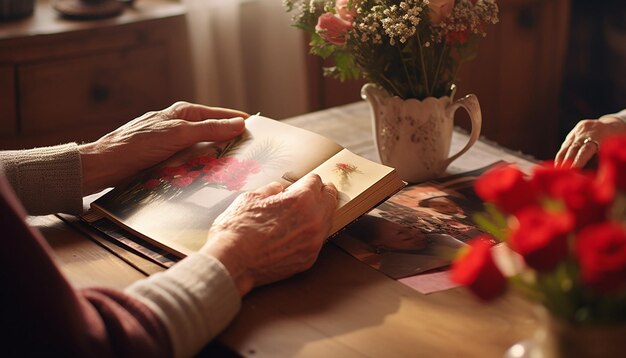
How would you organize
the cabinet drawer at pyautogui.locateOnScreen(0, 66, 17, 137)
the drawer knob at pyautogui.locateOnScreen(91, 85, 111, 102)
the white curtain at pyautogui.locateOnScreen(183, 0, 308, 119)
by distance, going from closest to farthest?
the cabinet drawer at pyautogui.locateOnScreen(0, 66, 17, 137) < the drawer knob at pyautogui.locateOnScreen(91, 85, 111, 102) < the white curtain at pyautogui.locateOnScreen(183, 0, 308, 119)

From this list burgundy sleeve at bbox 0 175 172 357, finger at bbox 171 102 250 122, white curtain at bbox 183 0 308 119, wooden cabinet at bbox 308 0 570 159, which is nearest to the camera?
burgundy sleeve at bbox 0 175 172 357

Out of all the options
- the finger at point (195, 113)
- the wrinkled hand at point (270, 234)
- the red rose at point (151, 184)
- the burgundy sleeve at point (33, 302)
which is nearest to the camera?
the burgundy sleeve at point (33, 302)

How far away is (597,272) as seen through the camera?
655 millimetres

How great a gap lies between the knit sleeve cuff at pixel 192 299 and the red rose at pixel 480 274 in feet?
1.19

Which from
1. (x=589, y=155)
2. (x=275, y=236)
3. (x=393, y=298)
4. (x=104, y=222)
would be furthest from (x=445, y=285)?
(x=104, y=222)

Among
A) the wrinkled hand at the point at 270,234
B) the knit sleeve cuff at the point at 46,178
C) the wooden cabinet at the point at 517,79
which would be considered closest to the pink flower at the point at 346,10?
the wrinkled hand at the point at 270,234

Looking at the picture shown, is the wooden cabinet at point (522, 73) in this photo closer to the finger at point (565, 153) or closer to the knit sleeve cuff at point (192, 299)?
the finger at point (565, 153)

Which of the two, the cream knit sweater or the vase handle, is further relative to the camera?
the vase handle

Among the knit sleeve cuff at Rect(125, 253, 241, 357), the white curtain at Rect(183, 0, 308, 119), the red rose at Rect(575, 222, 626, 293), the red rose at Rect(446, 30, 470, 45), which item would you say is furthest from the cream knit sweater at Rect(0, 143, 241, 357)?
the white curtain at Rect(183, 0, 308, 119)

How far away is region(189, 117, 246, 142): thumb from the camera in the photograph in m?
1.35

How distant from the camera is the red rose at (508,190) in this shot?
73 centimetres

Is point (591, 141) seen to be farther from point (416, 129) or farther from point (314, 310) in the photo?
point (314, 310)

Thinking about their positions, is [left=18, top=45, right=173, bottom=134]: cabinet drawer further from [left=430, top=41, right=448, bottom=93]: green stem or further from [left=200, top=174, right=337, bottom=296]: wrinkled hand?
[left=200, top=174, right=337, bottom=296]: wrinkled hand

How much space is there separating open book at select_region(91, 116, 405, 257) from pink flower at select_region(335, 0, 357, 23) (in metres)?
0.20
